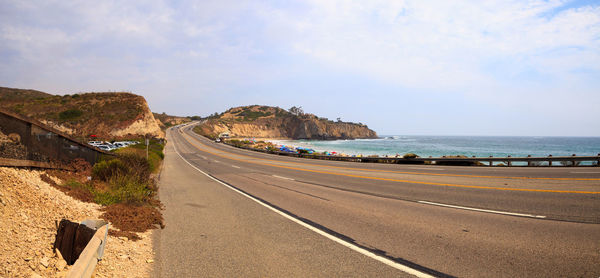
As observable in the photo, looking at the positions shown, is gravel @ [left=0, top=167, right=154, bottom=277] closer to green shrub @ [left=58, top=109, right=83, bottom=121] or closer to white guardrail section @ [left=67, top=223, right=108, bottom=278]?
white guardrail section @ [left=67, top=223, right=108, bottom=278]

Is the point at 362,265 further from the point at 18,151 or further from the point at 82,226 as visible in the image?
the point at 18,151

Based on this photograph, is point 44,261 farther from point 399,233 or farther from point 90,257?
point 399,233

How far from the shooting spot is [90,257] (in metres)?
3.29

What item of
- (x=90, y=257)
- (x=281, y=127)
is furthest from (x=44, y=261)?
(x=281, y=127)

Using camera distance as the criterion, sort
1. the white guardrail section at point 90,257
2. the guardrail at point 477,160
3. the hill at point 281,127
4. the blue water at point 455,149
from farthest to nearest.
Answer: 1. the hill at point 281,127
2. the blue water at point 455,149
3. the guardrail at point 477,160
4. the white guardrail section at point 90,257

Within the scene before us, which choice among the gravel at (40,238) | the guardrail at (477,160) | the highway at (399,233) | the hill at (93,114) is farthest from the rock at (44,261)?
the hill at (93,114)

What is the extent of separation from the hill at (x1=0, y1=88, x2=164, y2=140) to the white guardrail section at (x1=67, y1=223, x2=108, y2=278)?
170 feet

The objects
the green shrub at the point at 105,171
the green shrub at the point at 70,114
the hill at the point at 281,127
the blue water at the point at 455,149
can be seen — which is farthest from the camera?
the hill at the point at 281,127

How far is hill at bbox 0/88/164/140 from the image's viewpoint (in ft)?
156

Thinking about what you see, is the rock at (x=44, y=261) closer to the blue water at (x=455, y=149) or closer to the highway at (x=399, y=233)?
the highway at (x=399, y=233)

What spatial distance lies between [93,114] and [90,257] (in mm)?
64140

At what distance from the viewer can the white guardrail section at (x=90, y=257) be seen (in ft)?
9.62

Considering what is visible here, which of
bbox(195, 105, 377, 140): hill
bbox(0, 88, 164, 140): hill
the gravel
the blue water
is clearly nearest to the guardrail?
the gravel

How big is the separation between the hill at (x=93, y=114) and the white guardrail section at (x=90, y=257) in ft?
170
